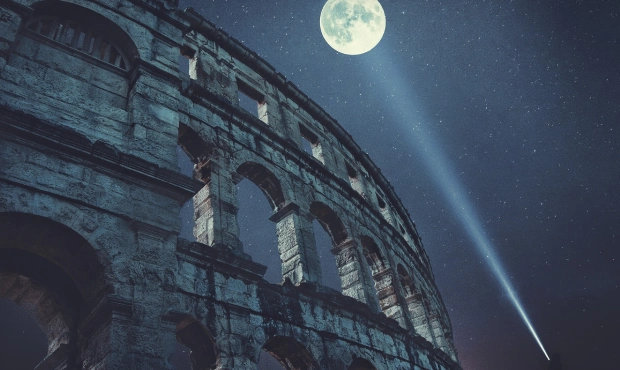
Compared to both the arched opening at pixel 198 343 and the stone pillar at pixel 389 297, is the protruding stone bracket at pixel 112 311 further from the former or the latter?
the stone pillar at pixel 389 297

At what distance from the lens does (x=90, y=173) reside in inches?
181

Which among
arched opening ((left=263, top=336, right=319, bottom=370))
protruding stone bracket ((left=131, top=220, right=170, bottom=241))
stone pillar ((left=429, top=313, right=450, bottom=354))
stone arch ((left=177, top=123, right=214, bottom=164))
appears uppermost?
stone arch ((left=177, top=123, right=214, bottom=164))

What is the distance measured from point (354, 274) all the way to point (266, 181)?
280 cm

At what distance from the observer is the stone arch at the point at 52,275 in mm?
4219

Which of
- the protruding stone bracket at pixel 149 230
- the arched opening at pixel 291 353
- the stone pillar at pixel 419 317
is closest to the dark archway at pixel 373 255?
the stone pillar at pixel 419 317

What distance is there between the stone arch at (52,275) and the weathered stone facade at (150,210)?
16 millimetres

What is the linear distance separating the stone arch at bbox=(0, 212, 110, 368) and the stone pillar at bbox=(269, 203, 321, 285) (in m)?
3.71

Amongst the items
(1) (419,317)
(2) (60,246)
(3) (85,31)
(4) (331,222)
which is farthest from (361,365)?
(3) (85,31)

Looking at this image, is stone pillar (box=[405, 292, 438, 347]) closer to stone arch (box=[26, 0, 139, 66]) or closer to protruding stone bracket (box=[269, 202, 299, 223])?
protruding stone bracket (box=[269, 202, 299, 223])

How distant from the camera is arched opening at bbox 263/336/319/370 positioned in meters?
6.63

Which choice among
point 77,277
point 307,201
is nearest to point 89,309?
point 77,277

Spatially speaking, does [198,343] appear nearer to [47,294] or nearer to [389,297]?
[47,294]

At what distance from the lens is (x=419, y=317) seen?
474 inches

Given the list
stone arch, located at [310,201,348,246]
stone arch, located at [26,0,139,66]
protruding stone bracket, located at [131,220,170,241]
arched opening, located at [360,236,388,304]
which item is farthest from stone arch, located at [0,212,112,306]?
arched opening, located at [360,236,388,304]
